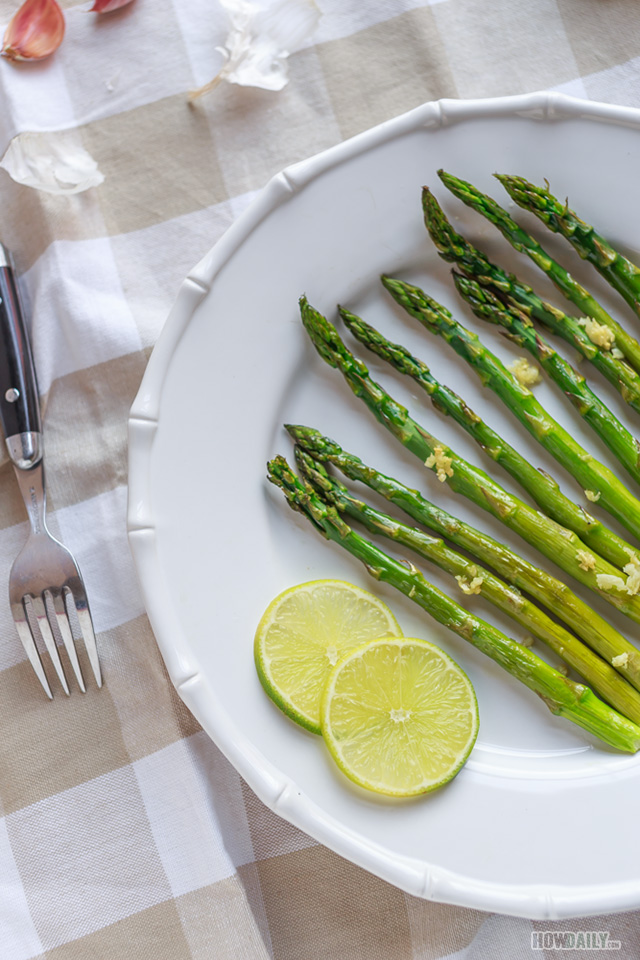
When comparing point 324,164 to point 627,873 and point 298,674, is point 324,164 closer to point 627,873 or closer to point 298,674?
point 298,674

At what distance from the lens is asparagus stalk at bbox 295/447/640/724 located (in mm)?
2615

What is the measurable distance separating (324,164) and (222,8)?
948mm

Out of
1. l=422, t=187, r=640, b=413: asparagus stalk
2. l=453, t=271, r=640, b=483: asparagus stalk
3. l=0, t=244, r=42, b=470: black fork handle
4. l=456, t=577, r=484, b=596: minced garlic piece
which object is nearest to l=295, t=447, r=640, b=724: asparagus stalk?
l=456, t=577, r=484, b=596: minced garlic piece

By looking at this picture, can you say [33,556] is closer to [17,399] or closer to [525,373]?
[17,399]

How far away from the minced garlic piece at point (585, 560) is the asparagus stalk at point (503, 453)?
0.08 metres

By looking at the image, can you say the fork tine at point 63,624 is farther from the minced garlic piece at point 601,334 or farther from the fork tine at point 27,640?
the minced garlic piece at point 601,334

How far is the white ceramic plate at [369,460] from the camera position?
2.51m

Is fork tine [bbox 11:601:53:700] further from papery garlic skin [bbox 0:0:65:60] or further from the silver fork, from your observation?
papery garlic skin [bbox 0:0:65:60]

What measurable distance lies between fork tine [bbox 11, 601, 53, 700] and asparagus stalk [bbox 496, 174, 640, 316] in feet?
7.94

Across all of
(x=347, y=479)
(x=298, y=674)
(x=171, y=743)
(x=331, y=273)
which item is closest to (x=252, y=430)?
(x=347, y=479)

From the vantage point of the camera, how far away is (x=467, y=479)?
2.69 metres

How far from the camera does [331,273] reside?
2.83 metres

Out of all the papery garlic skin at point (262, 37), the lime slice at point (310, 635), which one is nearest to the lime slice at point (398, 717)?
the lime slice at point (310, 635)

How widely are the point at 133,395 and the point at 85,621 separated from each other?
0.90m
